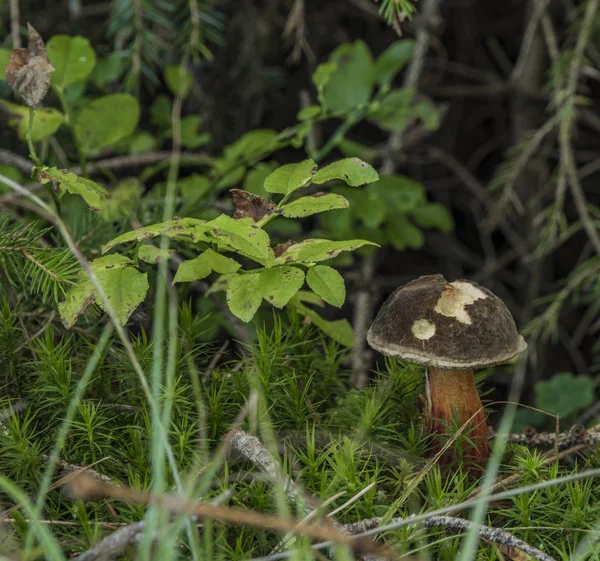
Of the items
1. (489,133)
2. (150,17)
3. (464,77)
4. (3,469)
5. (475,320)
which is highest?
(150,17)

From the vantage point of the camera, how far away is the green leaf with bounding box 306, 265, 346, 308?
4.48 feet

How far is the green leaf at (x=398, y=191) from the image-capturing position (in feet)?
8.87

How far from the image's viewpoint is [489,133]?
4.10 metres

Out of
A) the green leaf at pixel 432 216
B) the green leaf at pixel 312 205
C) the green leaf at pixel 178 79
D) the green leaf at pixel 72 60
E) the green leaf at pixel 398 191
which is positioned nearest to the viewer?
the green leaf at pixel 312 205

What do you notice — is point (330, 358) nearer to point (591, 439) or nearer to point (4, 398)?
point (591, 439)

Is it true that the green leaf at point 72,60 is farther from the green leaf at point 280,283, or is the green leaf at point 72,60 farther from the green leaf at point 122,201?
the green leaf at point 280,283

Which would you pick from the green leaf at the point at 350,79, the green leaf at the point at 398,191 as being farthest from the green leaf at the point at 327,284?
the green leaf at the point at 398,191

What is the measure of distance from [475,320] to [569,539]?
0.42 meters

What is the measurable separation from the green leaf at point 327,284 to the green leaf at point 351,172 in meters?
0.20

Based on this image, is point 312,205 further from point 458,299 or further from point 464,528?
point 464,528

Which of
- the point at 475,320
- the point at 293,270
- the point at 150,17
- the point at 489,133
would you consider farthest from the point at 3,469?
the point at 489,133

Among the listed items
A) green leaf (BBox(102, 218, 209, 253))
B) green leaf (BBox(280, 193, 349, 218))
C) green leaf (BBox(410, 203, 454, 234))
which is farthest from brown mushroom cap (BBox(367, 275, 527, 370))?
green leaf (BBox(410, 203, 454, 234))

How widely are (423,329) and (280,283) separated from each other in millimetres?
285

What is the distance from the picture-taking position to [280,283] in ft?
Answer: 4.48
